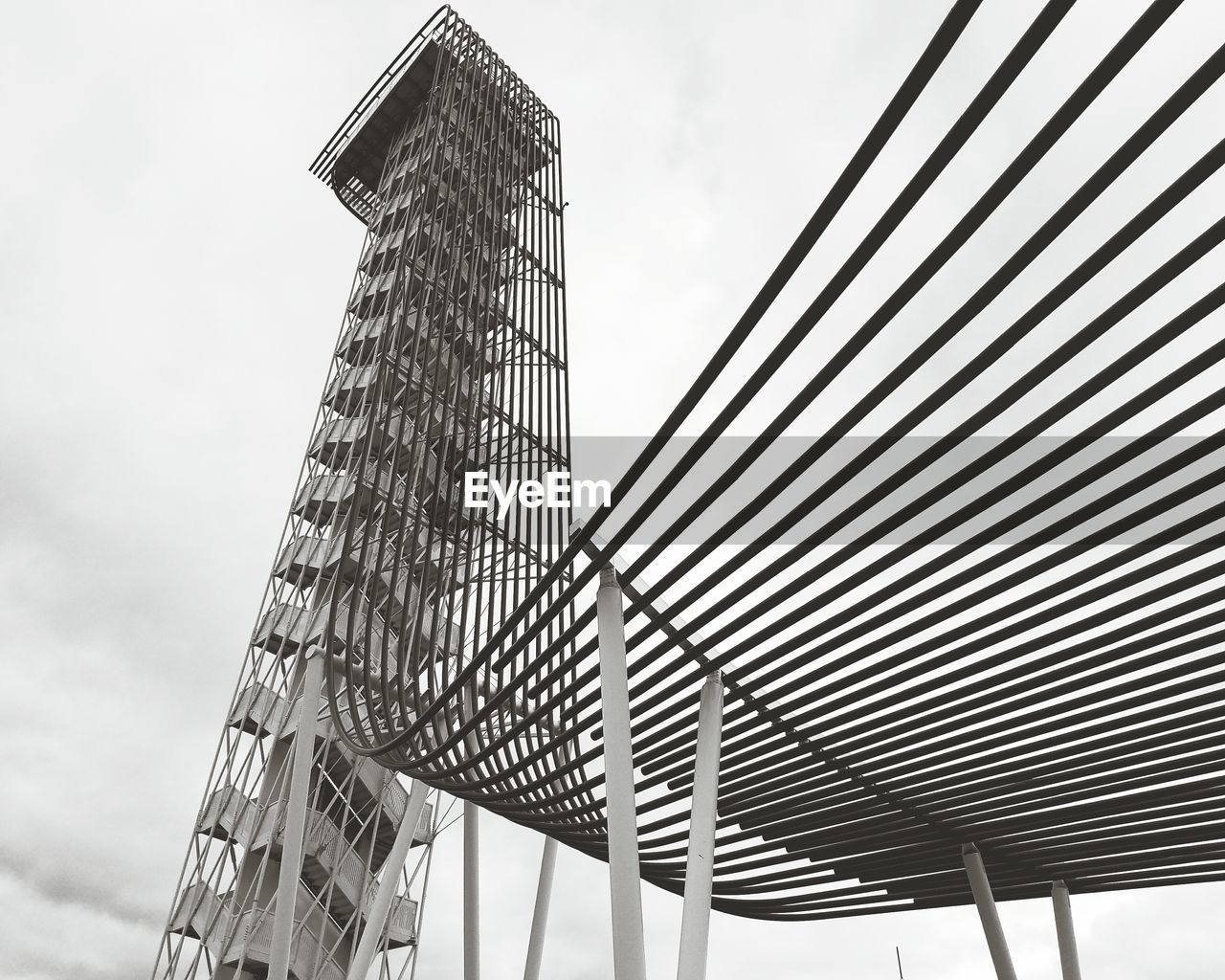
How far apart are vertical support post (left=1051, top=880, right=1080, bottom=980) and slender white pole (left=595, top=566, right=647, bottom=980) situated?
23.2ft

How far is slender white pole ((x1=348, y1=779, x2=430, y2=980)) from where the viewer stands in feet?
45.4

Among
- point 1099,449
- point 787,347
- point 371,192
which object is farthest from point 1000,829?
point 371,192

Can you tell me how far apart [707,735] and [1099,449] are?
12.2 feet

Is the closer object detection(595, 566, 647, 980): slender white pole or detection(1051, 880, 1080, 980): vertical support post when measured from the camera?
detection(595, 566, 647, 980): slender white pole

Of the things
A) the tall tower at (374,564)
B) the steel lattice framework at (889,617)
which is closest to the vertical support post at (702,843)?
the steel lattice framework at (889,617)

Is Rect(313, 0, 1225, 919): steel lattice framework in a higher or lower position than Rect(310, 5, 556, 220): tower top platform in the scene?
lower

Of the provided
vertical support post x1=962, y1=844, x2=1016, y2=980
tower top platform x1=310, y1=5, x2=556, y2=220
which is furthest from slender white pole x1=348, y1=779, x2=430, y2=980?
tower top platform x1=310, y1=5, x2=556, y2=220

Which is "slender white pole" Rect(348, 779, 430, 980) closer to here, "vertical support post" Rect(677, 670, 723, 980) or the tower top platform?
"vertical support post" Rect(677, 670, 723, 980)

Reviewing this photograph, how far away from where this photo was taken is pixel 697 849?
24.5 ft

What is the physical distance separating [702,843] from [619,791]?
0.80 m

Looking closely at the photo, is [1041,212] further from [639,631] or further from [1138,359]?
[639,631]

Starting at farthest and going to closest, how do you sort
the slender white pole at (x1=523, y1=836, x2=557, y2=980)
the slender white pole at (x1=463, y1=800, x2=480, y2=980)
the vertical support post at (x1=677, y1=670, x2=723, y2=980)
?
the slender white pole at (x1=523, y1=836, x2=557, y2=980)
the slender white pole at (x1=463, y1=800, x2=480, y2=980)
the vertical support post at (x1=677, y1=670, x2=723, y2=980)

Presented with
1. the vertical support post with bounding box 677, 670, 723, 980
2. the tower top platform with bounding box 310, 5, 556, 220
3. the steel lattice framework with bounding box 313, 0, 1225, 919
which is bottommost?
the vertical support post with bounding box 677, 670, 723, 980

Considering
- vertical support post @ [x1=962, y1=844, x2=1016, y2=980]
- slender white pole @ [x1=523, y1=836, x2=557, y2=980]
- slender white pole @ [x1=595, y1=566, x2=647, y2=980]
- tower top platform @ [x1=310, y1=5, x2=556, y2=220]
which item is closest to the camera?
slender white pole @ [x1=595, y1=566, x2=647, y2=980]
